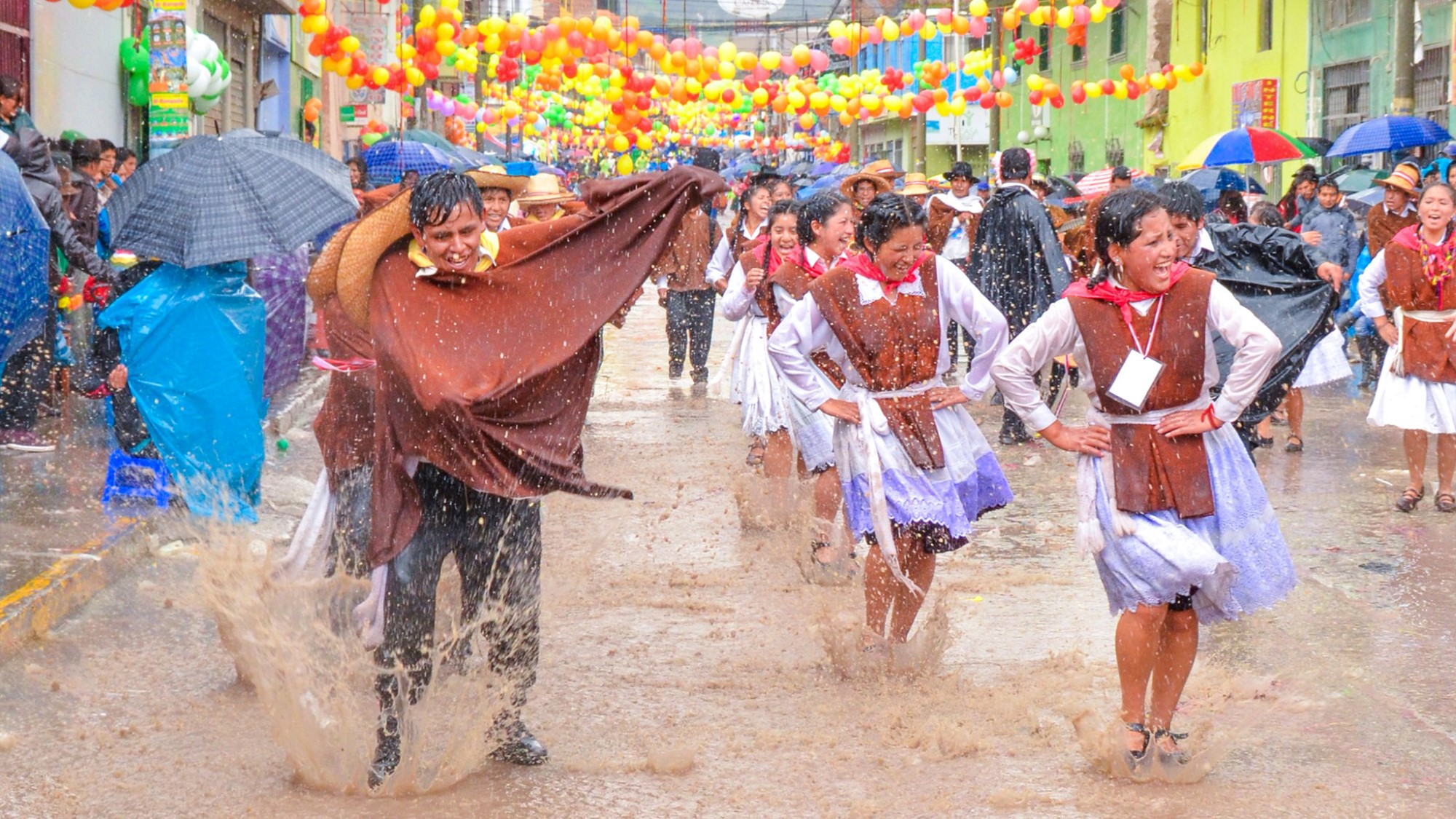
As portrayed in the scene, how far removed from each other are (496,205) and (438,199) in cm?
443

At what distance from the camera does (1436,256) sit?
8617 mm

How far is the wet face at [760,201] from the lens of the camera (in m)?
11.0

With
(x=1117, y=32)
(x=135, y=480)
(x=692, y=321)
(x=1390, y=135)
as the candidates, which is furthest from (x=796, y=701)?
(x=1117, y=32)

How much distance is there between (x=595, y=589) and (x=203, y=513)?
1822 millimetres

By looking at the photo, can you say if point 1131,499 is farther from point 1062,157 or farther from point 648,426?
point 1062,157

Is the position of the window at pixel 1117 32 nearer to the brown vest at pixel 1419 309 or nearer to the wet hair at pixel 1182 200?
the brown vest at pixel 1419 309

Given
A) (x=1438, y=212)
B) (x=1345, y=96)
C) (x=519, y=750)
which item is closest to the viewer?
(x=519, y=750)

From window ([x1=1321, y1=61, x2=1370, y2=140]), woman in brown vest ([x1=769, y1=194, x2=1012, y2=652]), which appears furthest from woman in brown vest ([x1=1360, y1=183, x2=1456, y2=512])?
window ([x1=1321, y1=61, x2=1370, y2=140])

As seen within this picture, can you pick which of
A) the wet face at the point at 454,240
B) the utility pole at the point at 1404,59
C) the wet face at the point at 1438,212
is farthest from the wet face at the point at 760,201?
the utility pole at the point at 1404,59

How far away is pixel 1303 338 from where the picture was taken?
332 inches

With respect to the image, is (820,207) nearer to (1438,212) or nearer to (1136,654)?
(1136,654)

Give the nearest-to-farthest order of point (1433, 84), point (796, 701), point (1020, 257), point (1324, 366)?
point (796, 701), point (1324, 366), point (1020, 257), point (1433, 84)

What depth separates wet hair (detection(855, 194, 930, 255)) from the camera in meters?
5.72

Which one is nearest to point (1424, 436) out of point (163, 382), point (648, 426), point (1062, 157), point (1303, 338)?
point (1303, 338)
